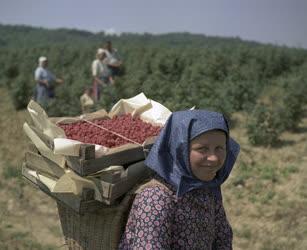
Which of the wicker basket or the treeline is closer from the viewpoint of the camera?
the wicker basket

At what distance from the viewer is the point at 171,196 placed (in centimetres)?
191

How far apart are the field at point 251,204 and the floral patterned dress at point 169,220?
10.2 ft

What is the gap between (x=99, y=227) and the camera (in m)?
2.08

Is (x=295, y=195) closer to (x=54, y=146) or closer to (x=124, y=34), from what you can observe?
(x=54, y=146)

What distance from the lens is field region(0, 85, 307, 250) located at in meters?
5.12

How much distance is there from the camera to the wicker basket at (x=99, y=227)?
2031 millimetres

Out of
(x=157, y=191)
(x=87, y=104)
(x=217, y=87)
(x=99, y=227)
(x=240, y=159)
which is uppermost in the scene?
(x=157, y=191)

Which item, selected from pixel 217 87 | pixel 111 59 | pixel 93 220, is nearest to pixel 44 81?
pixel 111 59

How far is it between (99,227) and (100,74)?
8.90 m

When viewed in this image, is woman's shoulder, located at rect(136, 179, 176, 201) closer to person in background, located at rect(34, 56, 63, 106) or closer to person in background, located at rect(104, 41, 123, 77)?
person in background, located at rect(34, 56, 63, 106)

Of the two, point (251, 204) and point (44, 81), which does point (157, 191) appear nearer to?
point (251, 204)

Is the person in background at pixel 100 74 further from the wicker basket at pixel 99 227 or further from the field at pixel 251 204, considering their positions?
the wicker basket at pixel 99 227

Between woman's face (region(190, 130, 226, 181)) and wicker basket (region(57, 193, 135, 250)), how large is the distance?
314 millimetres

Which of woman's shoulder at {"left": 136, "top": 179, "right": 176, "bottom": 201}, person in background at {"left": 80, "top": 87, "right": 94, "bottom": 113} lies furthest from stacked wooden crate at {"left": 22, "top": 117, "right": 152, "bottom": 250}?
person in background at {"left": 80, "top": 87, "right": 94, "bottom": 113}
